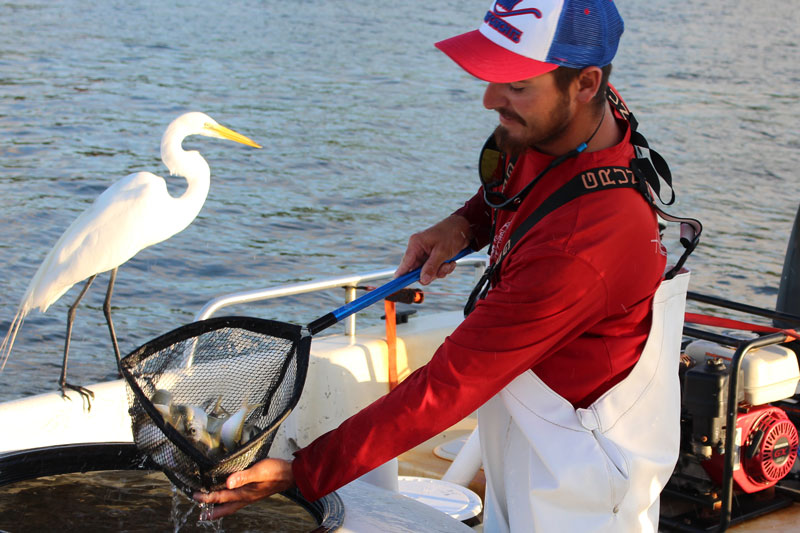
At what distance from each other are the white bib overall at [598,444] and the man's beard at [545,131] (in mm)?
369

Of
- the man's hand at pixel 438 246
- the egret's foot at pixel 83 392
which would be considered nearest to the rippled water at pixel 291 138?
the egret's foot at pixel 83 392

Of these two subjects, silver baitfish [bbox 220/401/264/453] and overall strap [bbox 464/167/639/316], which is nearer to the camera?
overall strap [bbox 464/167/639/316]

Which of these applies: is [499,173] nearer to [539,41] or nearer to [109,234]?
[539,41]

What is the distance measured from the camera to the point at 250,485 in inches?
71.4

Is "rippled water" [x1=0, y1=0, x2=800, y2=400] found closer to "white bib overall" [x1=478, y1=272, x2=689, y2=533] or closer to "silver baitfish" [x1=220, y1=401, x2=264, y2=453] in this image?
"silver baitfish" [x1=220, y1=401, x2=264, y2=453]

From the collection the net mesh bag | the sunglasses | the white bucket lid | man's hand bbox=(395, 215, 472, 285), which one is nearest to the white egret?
the white bucket lid

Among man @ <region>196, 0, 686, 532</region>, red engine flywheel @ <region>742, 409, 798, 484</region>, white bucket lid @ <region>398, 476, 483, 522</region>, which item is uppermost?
man @ <region>196, 0, 686, 532</region>

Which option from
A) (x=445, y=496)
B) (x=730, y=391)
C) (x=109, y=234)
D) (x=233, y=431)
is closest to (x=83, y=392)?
(x=109, y=234)

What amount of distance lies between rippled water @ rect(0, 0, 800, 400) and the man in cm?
486

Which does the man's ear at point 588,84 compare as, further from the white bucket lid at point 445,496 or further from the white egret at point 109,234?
the white egret at point 109,234

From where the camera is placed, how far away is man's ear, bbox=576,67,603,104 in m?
1.82

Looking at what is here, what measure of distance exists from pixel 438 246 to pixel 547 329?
25.7 inches

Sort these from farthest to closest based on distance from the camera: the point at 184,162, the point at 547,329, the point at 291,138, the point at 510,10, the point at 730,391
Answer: the point at 291,138
the point at 184,162
the point at 730,391
the point at 510,10
the point at 547,329

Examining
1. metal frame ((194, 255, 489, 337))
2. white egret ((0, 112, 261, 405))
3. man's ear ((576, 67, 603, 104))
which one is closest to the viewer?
man's ear ((576, 67, 603, 104))
